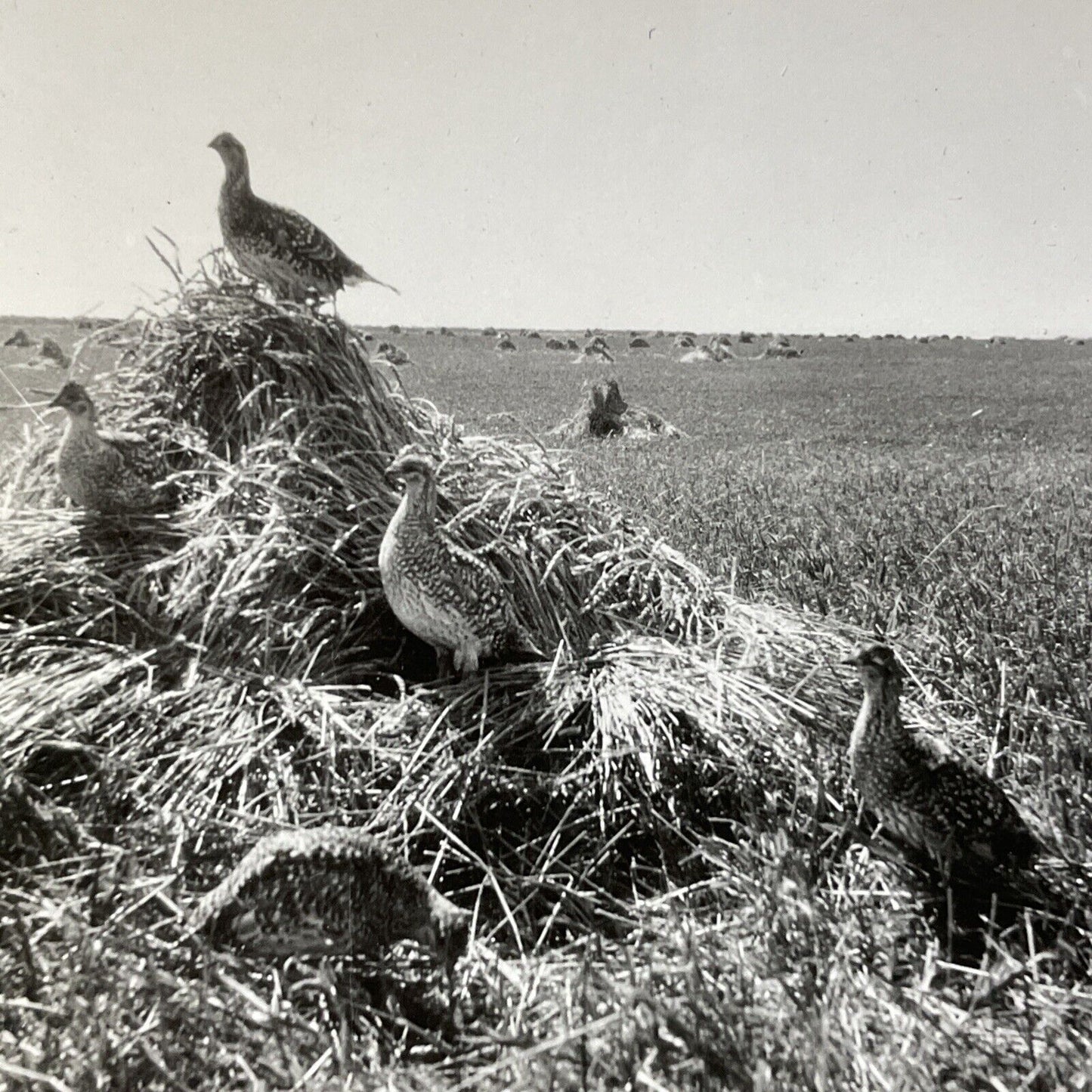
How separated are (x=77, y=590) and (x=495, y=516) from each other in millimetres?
2144

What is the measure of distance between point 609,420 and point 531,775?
14.8 meters

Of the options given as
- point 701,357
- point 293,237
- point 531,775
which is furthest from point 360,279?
point 701,357

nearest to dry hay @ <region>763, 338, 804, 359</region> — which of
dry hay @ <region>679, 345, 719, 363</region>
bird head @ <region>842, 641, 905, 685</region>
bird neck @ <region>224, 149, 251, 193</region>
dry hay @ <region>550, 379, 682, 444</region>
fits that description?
dry hay @ <region>679, 345, 719, 363</region>

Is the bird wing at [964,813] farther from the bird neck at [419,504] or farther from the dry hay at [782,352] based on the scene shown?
the dry hay at [782,352]

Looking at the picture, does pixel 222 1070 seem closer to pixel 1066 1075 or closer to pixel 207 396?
pixel 1066 1075

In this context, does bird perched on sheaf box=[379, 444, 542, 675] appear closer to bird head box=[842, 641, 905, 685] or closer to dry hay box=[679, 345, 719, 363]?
bird head box=[842, 641, 905, 685]

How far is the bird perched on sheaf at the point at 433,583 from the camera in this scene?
412 cm

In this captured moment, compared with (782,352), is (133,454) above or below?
below

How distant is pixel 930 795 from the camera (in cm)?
338

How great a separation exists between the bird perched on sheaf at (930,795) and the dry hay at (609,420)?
14.1 metres

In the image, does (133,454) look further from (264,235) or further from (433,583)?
(433,583)

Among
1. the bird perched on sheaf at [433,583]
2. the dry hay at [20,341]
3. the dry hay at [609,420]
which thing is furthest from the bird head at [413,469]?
the dry hay at [20,341]

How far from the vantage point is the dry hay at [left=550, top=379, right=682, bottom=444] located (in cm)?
→ 1775

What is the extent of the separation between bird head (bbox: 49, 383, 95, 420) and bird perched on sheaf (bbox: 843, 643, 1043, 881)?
355 centimetres
